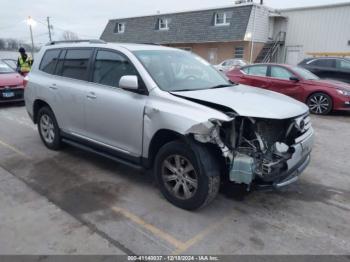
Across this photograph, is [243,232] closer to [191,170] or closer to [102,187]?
[191,170]

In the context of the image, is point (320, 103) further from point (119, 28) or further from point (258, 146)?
point (119, 28)

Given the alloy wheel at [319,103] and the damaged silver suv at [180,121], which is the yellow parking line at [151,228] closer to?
the damaged silver suv at [180,121]

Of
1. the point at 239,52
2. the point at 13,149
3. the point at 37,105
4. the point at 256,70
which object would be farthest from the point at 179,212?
the point at 239,52

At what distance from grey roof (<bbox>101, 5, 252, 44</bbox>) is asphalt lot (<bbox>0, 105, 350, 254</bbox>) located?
21.1 m

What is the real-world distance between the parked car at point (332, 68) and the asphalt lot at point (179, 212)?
7616mm

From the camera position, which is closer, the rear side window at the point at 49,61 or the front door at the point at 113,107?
the front door at the point at 113,107

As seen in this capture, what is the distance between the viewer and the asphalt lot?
2.96m

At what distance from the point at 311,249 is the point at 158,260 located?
57.0 inches

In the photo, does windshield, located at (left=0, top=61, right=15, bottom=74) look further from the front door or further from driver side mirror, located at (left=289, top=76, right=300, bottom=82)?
driver side mirror, located at (left=289, top=76, right=300, bottom=82)

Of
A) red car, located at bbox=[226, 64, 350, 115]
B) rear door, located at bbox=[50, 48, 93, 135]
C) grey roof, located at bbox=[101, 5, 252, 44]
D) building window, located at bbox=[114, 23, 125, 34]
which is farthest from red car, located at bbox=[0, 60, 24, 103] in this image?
building window, located at bbox=[114, 23, 125, 34]

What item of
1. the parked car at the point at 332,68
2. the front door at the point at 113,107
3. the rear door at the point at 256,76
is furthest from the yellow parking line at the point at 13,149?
the parked car at the point at 332,68

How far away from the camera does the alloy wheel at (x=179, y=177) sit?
3404mm

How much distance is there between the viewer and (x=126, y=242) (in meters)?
2.96

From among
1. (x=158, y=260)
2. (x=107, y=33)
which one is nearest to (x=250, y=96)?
(x=158, y=260)
